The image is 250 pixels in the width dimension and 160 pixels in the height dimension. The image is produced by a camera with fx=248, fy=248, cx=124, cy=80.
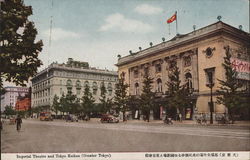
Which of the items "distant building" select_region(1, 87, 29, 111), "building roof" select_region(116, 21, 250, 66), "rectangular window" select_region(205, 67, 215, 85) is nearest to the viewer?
"distant building" select_region(1, 87, 29, 111)

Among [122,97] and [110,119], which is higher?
[122,97]

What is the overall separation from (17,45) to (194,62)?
30.5 metres

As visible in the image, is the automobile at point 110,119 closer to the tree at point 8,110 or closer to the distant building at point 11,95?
the tree at point 8,110

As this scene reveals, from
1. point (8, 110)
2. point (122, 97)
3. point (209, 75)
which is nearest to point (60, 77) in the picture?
point (8, 110)

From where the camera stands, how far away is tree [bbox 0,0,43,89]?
10.9 m

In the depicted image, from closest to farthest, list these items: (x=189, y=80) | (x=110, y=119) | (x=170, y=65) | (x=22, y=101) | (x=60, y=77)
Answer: (x=22, y=101)
(x=60, y=77)
(x=110, y=119)
(x=189, y=80)
(x=170, y=65)

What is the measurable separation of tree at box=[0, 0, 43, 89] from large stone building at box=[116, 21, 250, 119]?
19.1m

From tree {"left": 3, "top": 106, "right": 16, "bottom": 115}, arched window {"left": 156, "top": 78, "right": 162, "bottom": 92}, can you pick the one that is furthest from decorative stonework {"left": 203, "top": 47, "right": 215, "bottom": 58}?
tree {"left": 3, "top": 106, "right": 16, "bottom": 115}

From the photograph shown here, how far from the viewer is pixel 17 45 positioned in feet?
38.3

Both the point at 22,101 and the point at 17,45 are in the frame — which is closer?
the point at 17,45

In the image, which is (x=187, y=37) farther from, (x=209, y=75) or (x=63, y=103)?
(x=63, y=103)

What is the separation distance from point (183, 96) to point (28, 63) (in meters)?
26.5

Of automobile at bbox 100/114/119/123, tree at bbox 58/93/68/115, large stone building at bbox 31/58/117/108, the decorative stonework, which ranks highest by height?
the decorative stonework

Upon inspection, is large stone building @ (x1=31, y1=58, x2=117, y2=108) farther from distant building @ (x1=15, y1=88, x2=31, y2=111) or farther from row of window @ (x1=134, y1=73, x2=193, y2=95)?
row of window @ (x1=134, y1=73, x2=193, y2=95)
